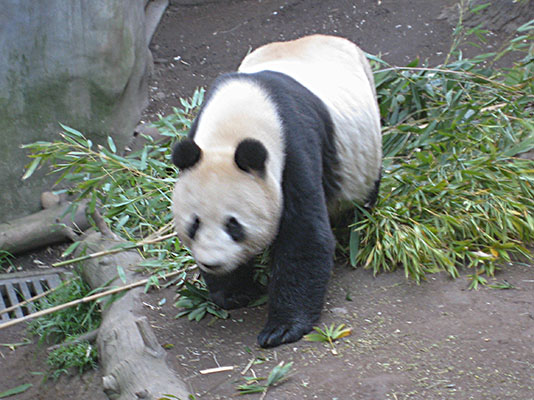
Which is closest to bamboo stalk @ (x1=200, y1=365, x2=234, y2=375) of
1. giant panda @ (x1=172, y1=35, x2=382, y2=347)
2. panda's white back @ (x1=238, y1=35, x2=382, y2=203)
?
giant panda @ (x1=172, y1=35, x2=382, y2=347)

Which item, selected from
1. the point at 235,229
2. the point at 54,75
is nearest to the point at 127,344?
the point at 235,229

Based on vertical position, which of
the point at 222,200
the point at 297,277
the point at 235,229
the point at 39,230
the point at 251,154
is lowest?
the point at 39,230

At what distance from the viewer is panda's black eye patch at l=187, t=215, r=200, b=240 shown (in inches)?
118

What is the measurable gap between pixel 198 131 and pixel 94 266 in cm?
148

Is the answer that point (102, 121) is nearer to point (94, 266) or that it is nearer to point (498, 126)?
point (94, 266)

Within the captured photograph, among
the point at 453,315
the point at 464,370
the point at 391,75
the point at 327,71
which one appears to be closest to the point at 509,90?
the point at 391,75

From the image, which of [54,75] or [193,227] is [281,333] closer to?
[193,227]

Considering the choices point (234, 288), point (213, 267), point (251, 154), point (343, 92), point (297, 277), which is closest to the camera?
point (251, 154)

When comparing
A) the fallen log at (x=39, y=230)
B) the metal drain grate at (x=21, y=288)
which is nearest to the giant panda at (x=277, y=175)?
the metal drain grate at (x=21, y=288)

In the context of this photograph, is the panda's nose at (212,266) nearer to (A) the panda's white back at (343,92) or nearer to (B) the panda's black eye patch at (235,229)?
(B) the panda's black eye patch at (235,229)

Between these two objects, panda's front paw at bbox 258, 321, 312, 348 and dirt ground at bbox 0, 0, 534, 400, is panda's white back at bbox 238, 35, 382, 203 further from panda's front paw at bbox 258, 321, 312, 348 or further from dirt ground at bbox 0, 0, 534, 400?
panda's front paw at bbox 258, 321, 312, 348

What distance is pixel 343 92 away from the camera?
152 inches

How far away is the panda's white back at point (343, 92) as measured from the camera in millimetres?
3771

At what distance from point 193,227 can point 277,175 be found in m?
0.45
